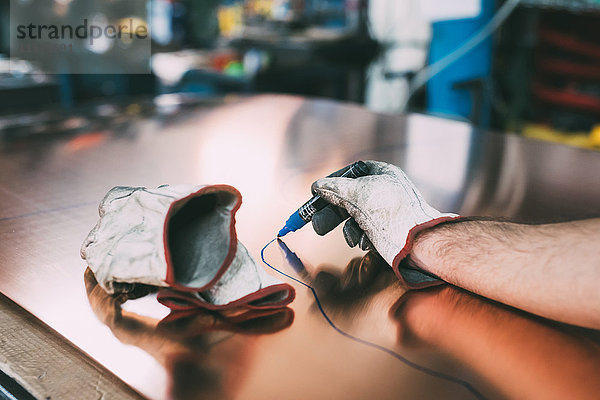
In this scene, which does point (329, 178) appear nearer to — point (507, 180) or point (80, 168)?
point (507, 180)

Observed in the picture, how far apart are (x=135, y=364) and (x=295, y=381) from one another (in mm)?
164

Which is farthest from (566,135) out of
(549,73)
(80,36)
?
(80,36)

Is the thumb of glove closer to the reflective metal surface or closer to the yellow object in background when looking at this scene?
the reflective metal surface

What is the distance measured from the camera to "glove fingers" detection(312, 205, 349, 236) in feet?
2.41

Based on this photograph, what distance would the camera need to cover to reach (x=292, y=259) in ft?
2.32

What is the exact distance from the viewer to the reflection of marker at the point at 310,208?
2.44ft

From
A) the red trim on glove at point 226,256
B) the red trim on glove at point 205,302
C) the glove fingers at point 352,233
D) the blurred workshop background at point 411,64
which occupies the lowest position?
the red trim on glove at point 205,302

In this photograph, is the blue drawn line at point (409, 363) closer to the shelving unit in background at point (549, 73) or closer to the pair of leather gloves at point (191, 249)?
the pair of leather gloves at point (191, 249)

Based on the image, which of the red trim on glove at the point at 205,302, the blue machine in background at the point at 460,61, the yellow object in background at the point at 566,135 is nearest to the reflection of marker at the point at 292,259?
the red trim on glove at the point at 205,302

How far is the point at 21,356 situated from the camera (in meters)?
0.51

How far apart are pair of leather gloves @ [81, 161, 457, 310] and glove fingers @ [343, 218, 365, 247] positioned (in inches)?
2.0

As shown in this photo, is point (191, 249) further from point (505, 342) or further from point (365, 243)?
point (505, 342)

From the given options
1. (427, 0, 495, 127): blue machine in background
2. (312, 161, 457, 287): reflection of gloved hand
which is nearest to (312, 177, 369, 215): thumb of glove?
(312, 161, 457, 287): reflection of gloved hand

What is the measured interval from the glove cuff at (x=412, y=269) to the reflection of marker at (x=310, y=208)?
0.14m
